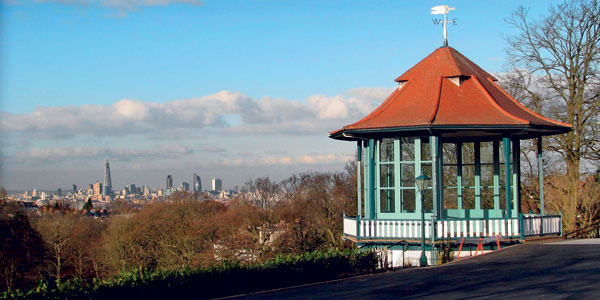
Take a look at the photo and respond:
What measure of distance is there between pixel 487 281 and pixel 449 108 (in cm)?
830

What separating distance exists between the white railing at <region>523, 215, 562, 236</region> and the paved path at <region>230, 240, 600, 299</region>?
1.80 metres

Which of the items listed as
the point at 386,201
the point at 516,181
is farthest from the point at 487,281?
the point at 386,201

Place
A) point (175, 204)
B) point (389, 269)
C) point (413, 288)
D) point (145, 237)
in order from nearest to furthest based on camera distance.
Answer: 1. point (413, 288)
2. point (389, 269)
3. point (145, 237)
4. point (175, 204)

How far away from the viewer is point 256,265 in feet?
50.1

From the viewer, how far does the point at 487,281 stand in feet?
45.8

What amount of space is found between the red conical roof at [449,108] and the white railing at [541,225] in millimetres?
2832

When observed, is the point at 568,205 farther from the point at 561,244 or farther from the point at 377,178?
the point at 377,178

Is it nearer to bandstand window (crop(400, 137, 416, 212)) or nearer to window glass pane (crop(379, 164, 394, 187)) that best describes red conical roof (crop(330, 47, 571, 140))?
bandstand window (crop(400, 137, 416, 212))

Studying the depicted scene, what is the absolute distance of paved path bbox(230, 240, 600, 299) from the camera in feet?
41.1

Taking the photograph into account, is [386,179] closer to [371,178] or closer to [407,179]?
[371,178]

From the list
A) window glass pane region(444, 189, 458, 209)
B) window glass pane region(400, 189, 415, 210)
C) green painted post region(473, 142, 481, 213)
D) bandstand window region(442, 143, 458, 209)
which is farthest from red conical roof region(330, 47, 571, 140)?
bandstand window region(442, 143, 458, 209)

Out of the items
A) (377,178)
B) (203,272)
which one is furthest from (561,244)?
(203,272)

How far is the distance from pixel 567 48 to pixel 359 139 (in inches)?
721

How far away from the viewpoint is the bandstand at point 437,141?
1972 centimetres
